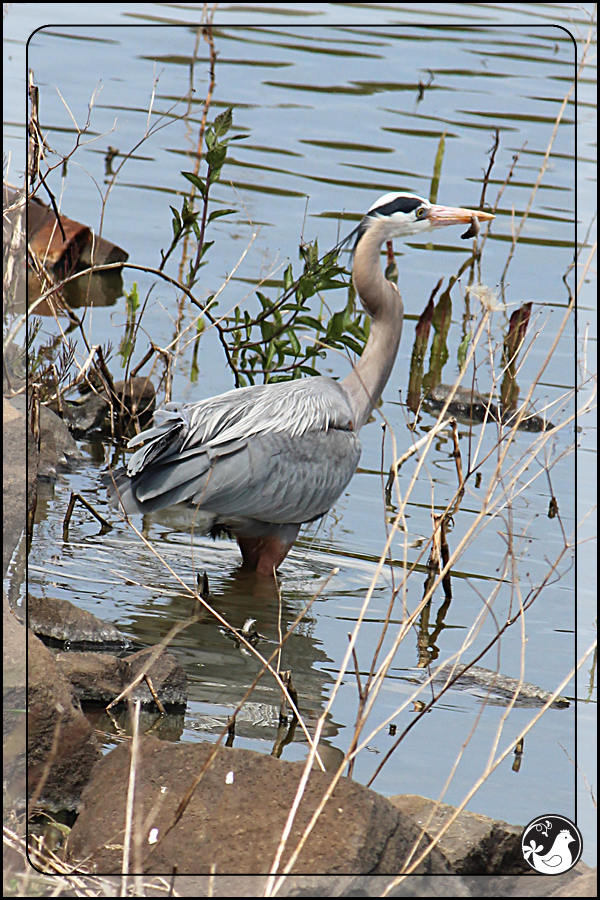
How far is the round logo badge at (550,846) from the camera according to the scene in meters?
2.36

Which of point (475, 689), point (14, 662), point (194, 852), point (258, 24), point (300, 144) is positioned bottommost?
point (475, 689)

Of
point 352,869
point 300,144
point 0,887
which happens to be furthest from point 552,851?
point 300,144

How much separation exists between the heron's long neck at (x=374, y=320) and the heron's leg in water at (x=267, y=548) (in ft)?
2.12

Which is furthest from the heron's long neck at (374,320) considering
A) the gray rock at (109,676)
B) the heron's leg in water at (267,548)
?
the gray rock at (109,676)

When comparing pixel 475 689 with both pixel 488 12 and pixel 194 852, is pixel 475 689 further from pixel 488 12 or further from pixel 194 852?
pixel 488 12

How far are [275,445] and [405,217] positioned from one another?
3.98ft

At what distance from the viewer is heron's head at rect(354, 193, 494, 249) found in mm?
5055

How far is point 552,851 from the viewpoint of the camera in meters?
2.36

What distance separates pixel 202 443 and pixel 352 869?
2.73 metres

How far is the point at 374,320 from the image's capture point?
5344 millimetres

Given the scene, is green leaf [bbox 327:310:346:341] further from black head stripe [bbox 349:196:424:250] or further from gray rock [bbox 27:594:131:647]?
gray rock [bbox 27:594:131:647]

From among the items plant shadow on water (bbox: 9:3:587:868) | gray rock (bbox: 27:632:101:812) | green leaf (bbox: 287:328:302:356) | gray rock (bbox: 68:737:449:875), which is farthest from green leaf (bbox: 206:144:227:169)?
gray rock (bbox: 68:737:449:875)

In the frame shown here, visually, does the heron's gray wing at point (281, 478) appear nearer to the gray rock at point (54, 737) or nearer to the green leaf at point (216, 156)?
the green leaf at point (216, 156)

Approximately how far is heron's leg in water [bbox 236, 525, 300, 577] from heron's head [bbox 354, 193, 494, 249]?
4.56 ft
